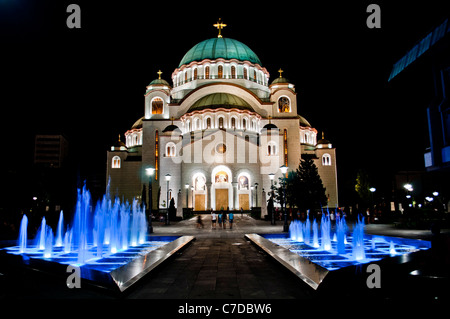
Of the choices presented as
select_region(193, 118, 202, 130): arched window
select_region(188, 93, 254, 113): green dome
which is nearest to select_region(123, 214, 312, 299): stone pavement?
select_region(193, 118, 202, 130): arched window

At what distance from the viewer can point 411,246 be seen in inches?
451

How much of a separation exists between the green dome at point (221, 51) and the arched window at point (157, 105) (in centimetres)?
750

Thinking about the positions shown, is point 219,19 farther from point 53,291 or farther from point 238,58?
point 53,291

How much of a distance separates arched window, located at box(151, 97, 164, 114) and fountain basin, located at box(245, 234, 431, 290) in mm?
35996

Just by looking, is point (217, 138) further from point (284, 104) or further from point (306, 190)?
point (306, 190)

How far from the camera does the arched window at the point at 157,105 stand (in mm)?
47625

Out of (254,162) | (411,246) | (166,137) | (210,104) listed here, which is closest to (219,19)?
(210,104)

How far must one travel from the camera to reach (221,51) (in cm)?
4931

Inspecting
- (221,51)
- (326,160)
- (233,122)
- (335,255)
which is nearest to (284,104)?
(233,122)

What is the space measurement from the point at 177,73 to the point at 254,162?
19848 mm

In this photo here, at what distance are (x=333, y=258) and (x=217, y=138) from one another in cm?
3198
